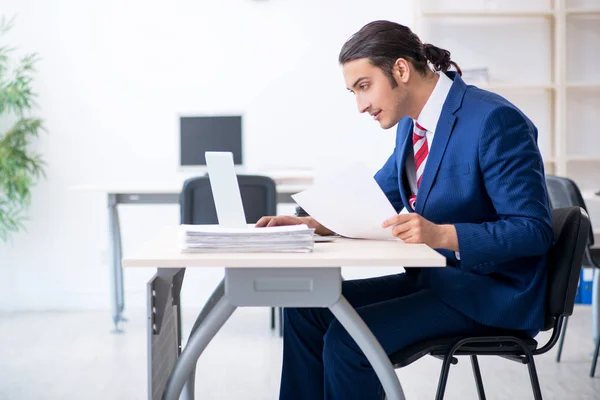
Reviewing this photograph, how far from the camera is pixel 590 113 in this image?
466 centimetres

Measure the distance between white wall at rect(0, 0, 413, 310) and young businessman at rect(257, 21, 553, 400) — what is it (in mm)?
2826

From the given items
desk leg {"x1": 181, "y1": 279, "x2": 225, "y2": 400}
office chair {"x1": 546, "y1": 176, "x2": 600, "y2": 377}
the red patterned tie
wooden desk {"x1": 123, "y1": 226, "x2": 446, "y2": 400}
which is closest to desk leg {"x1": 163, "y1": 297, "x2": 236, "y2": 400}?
wooden desk {"x1": 123, "y1": 226, "x2": 446, "y2": 400}

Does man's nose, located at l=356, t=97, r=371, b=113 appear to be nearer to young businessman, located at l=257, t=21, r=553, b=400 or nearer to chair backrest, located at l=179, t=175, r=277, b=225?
young businessman, located at l=257, t=21, r=553, b=400

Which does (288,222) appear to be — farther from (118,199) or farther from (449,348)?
(118,199)

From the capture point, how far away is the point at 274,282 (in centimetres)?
143

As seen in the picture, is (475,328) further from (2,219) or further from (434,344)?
(2,219)

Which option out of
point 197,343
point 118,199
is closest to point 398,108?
point 197,343

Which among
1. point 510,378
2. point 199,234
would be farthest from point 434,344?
point 510,378

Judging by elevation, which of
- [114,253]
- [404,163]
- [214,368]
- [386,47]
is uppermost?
[386,47]

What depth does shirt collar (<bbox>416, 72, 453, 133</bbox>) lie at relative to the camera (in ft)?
5.79

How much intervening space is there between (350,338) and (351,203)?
0.93 ft

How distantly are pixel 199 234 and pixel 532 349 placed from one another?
0.78 metres

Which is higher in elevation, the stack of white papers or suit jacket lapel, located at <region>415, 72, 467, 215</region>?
suit jacket lapel, located at <region>415, 72, 467, 215</region>

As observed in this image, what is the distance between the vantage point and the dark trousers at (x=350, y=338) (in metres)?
1.57
